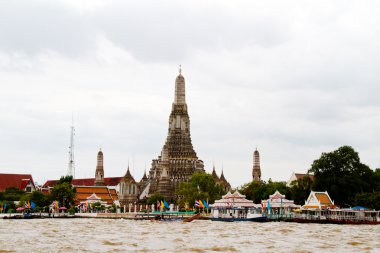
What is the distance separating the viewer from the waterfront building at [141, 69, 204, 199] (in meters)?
136

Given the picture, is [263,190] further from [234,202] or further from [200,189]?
[234,202]

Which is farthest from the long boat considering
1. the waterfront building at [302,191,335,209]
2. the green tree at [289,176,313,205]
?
the green tree at [289,176,313,205]

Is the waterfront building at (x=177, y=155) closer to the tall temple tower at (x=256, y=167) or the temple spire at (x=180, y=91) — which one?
the temple spire at (x=180, y=91)

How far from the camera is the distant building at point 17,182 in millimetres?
132875

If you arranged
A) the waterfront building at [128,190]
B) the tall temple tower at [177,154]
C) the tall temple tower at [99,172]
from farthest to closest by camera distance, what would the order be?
1. the tall temple tower at [99,172]
2. the waterfront building at [128,190]
3. the tall temple tower at [177,154]

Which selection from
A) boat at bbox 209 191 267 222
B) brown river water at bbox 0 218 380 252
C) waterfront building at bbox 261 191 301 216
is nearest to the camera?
brown river water at bbox 0 218 380 252

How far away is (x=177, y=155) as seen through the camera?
459ft

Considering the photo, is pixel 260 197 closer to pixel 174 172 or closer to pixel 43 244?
pixel 174 172

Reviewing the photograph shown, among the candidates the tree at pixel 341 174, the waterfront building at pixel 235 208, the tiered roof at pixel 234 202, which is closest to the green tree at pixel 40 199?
the waterfront building at pixel 235 208

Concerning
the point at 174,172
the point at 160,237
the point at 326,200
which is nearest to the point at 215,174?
the point at 174,172

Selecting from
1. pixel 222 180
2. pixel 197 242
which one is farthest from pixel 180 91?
pixel 197 242

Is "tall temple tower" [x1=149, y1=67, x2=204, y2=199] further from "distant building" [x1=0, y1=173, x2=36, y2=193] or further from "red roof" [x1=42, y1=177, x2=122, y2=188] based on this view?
"distant building" [x1=0, y1=173, x2=36, y2=193]

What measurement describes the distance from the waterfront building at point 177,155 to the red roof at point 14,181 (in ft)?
90.0

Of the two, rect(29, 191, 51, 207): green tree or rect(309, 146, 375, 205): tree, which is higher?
rect(309, 146, 375, 205): tree
